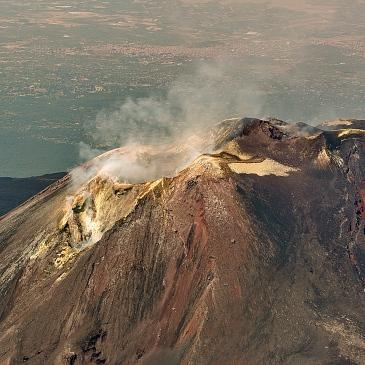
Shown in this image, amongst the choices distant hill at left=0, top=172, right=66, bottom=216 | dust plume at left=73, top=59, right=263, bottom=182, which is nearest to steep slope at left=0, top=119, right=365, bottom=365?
dust plume at left=73, top=59, right=263, bottom=182

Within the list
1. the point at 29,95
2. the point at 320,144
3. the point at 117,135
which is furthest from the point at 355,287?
the point at 29,95

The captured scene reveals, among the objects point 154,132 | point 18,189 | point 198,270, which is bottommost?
point 154,132

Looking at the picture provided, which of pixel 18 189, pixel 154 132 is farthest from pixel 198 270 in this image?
pixel 154 132

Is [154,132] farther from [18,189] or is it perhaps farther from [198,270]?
[198,270]

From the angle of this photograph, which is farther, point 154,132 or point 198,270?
point 154,132

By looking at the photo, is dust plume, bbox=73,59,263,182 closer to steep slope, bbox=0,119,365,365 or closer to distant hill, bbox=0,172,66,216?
steep slope, bbox=0,119,365,365

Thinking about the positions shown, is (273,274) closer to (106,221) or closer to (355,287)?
(355,287)
